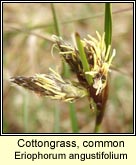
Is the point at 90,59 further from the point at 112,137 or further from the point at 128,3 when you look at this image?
the point at 128,3

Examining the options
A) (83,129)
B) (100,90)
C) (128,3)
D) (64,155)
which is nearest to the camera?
(100,90)

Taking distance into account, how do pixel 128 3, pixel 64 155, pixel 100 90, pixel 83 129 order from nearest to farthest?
pixel 100 90
pixel 64 155
pixel 83 129
pixel 128 3

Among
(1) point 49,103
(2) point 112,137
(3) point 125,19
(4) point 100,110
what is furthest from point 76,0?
(4) point 100,110

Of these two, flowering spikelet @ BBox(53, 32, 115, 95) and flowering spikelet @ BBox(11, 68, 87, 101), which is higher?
flowering spikelet @ BBox(53, 32, 115, 95)

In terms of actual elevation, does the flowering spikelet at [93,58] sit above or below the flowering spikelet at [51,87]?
above

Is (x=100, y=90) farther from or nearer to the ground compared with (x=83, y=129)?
farther from the ground

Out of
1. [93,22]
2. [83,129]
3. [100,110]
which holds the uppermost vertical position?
[93,22]

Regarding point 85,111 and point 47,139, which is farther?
point 85,111
